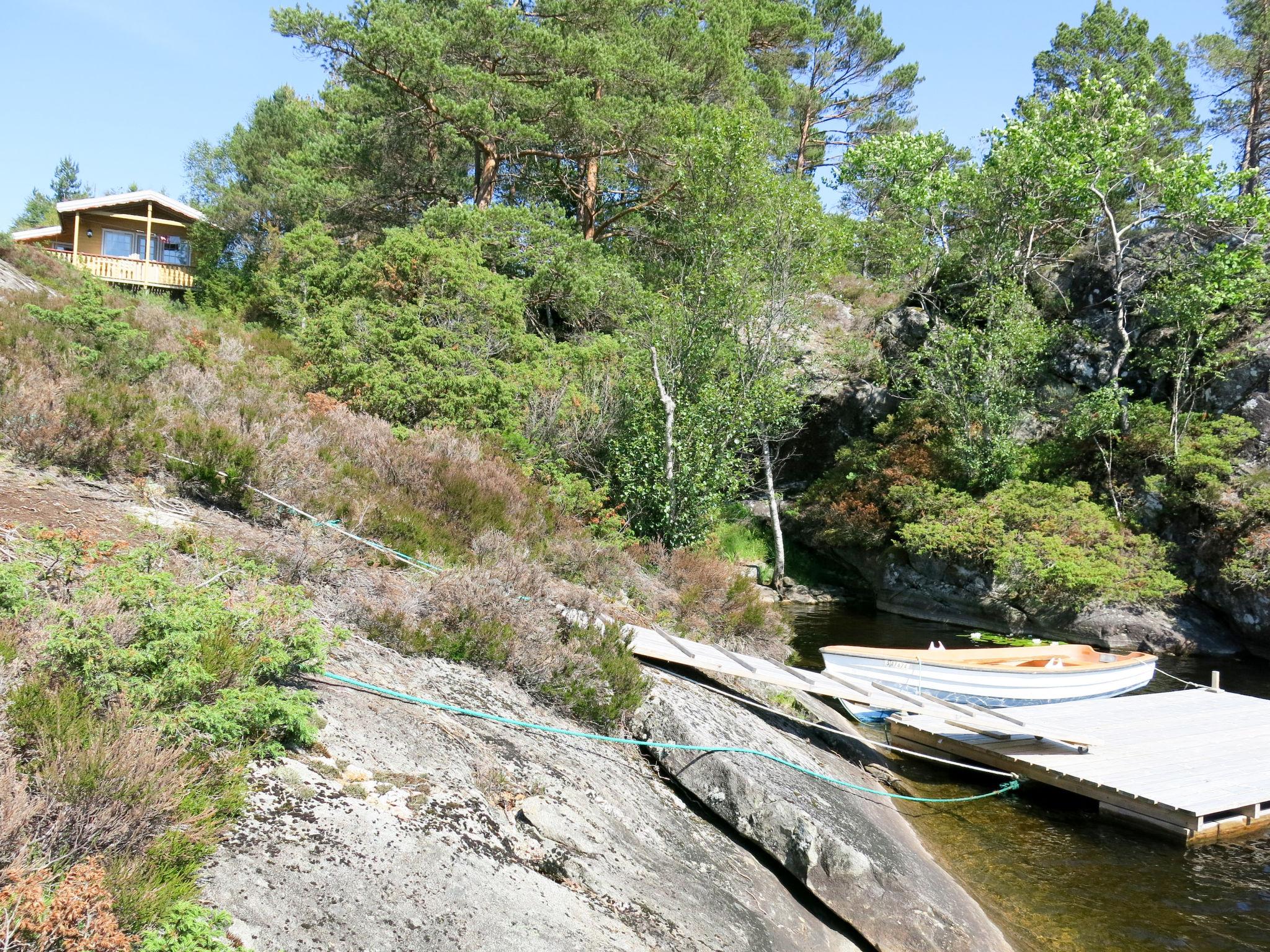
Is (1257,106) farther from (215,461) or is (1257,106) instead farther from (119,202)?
(119,202)

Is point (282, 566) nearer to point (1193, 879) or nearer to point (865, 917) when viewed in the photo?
point (865, 917)

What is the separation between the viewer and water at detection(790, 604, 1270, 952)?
6.54 meters

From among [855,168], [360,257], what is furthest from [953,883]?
[855,168]

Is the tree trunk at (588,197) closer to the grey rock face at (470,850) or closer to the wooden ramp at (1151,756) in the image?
the wooden ramp at (1151,756)

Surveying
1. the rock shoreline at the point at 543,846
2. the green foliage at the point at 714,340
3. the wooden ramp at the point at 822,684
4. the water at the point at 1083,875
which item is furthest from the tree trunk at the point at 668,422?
the rock shoreline at the point at 543,846

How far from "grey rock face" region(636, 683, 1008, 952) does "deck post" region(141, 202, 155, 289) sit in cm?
2982

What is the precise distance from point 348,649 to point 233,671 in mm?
1513

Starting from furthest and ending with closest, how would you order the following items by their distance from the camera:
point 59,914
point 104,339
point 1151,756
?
1. point 1151,756
2. point 104,339
3. point 59,914

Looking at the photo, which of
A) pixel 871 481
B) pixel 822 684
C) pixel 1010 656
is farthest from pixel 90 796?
pixel 871 481

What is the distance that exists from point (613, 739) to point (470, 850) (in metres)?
2.24

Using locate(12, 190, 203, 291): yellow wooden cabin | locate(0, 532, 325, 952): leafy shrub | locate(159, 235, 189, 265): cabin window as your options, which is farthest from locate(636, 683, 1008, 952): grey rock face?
locate(159, 235, 189, 265): cabin window

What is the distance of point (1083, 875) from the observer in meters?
7.56

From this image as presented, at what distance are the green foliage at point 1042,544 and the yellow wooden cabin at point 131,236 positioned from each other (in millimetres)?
27945

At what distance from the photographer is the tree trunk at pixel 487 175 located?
68.5 ft
